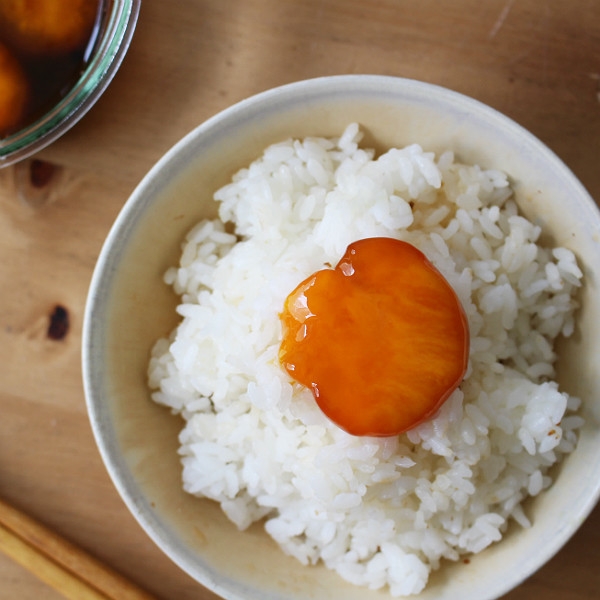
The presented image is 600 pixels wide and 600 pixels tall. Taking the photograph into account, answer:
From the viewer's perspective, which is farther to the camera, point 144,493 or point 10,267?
point 10,267

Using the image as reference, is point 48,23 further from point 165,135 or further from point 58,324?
point 58,324

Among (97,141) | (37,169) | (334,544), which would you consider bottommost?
(334,544)

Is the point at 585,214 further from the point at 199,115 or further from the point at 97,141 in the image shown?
the point at 97,141

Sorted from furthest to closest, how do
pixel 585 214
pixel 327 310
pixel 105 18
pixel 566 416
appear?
pixel 105 18
pixel 566 416
pixel 585 214
pixel 327 310

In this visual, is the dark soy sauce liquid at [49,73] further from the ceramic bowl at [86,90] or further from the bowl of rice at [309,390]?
the bowl of rice at [309,390]

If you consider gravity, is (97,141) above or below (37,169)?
above

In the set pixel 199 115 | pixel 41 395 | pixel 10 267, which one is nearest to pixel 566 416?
pixel 199 115
